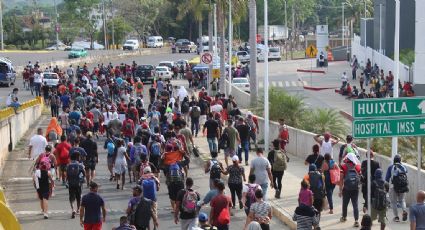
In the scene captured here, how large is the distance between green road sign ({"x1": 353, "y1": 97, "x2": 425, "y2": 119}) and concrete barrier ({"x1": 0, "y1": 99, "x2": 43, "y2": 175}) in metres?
15.4

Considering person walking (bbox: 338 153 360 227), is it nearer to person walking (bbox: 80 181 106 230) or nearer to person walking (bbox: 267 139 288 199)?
person walking (bbox: 267 139 288 199)

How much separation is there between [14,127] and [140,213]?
18.8 m

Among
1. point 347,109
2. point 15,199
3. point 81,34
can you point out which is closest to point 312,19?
point 81,34

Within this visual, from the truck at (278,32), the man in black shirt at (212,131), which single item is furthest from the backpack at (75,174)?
the truck at (278,32)

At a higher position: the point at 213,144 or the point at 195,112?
the point at 195,112

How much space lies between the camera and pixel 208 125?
1038 inches

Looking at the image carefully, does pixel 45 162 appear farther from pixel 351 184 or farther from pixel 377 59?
pixel 377 59

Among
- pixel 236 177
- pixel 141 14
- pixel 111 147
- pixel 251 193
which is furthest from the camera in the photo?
pixel 141 14

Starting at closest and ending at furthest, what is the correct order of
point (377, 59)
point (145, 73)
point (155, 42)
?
point (145, 73) → point (377, 59) → point (155, 42)

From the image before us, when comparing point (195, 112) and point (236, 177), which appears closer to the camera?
point (236, 177)

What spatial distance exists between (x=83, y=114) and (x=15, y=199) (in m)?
10.8

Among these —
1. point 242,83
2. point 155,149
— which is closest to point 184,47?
point 242,83

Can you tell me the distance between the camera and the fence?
54.9 meters

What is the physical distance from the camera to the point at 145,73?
2443 inches
